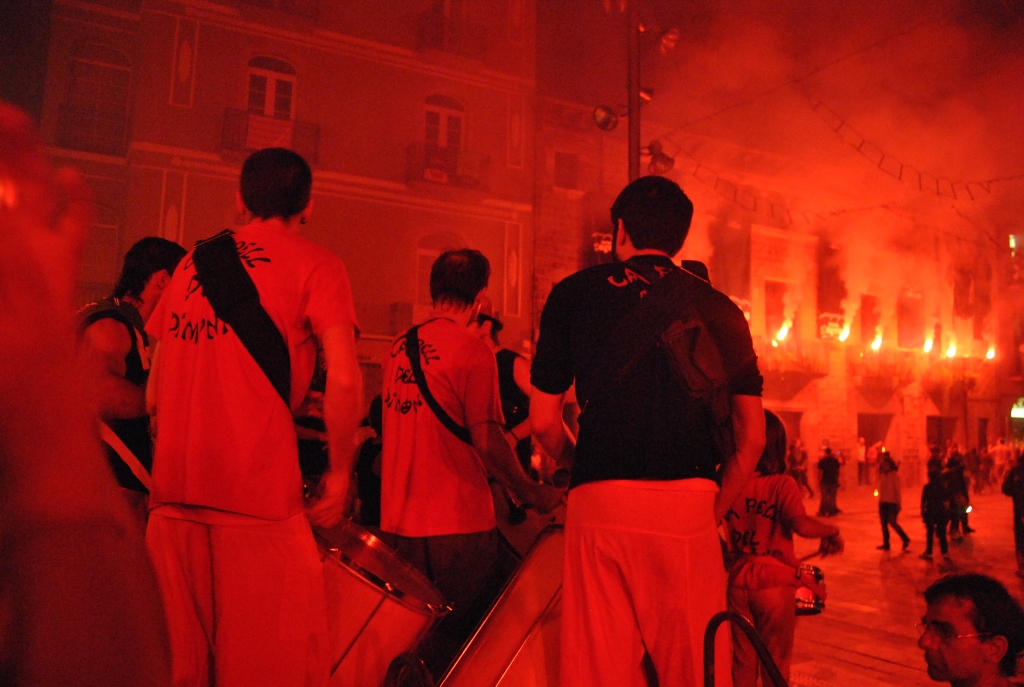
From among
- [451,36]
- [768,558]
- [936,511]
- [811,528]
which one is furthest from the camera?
[451,36]

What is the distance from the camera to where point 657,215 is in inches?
74.8

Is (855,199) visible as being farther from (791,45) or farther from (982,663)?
(982,663)

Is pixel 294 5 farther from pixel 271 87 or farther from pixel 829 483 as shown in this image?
pixel 829 483

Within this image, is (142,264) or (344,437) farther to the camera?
(142,264)

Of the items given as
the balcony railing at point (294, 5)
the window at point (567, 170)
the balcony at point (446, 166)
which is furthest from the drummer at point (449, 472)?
the window at point (567, 170)

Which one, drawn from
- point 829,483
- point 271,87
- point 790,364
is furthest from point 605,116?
point 790,364

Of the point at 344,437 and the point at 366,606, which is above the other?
the point at 344,437

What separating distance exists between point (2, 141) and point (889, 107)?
12.3m

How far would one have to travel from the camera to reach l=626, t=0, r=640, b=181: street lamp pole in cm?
681

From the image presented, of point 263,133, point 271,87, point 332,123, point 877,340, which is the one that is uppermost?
point 271,87

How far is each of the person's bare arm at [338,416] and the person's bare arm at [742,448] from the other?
89 centimetres

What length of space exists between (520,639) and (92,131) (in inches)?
310

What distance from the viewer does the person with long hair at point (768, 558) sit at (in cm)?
305

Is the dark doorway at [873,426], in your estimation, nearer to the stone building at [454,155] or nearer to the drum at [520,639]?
the stone building at [454,155]
